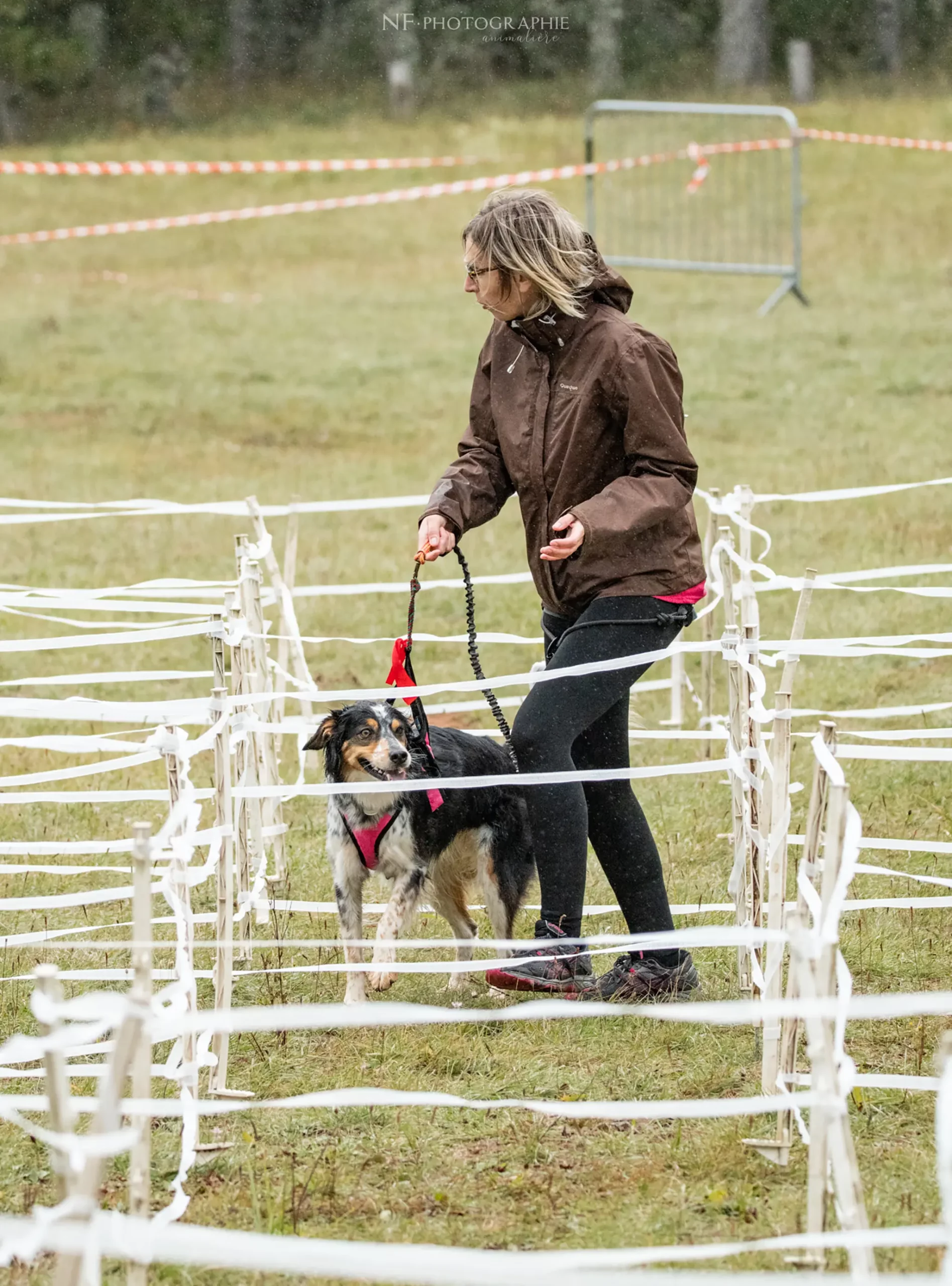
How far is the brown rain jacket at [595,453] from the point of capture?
4281 millimetres

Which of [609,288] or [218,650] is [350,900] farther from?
[609,288]

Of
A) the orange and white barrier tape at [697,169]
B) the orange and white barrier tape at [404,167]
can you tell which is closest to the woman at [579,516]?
the orange and white barrier tape at [404,167]

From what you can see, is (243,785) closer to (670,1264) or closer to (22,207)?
(670,1264)

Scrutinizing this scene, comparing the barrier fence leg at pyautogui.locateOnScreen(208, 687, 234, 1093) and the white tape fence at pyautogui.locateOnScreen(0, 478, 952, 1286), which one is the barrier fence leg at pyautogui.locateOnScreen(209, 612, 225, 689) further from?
the barrier fence leg at pyautogui.locateOnScreen(208, 687, 234, 1093)

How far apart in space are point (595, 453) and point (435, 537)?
463 millimetres

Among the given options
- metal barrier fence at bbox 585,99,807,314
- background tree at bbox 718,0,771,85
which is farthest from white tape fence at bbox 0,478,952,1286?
background tree at bbox 718,0,771,85

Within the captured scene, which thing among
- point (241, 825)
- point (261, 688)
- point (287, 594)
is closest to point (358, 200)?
point (287, 594)

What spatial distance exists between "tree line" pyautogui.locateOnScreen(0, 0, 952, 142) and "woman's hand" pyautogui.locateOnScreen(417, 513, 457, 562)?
89.4ft

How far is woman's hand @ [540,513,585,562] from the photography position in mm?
4160

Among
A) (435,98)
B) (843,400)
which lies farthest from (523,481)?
(435,98)

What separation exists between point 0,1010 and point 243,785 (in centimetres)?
90

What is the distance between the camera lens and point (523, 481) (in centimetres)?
450

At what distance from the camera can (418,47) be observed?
3175cm

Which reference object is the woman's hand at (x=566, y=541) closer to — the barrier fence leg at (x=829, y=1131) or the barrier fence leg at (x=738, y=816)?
the barrier fence leg at (x=738, y=816)
